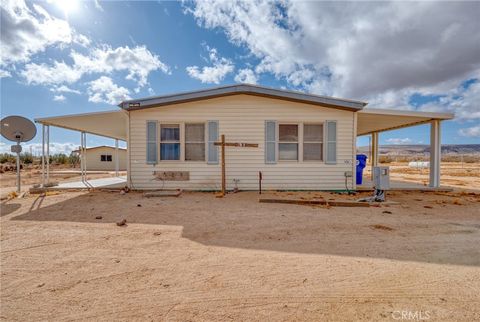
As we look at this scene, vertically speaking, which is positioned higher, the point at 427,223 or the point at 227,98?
A: the point at 227,98

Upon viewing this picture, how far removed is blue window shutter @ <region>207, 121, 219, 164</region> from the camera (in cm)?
802

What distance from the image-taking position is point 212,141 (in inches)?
316

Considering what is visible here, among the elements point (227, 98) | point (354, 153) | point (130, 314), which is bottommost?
point (130, 314)

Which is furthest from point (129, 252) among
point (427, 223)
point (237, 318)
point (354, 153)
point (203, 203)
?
point (354, 153)

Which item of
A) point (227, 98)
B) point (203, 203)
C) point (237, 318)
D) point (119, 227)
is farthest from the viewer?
point (227, 98)

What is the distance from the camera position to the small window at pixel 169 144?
813 cm

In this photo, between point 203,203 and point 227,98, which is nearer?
point 203,203

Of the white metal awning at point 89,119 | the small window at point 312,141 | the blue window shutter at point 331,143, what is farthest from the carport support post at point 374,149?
the white metal awning at point 89,119

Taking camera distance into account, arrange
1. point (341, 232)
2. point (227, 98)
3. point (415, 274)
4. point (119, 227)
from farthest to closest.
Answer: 1. point (227, 98)
2. point (119, 227)
3. point (341, 232)
4. point (415, 274)

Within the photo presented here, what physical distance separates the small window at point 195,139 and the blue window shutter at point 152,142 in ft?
3.49

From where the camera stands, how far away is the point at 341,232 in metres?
3.87

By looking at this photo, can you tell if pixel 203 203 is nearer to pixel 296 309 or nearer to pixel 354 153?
pixel 296 309

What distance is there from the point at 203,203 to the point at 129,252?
312 centimetres

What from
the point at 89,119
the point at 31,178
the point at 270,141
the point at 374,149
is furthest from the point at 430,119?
the point at 31,178
